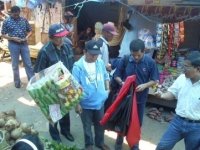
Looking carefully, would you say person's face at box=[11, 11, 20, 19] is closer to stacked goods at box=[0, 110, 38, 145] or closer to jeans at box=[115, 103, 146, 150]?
stacked goods at box=[0, 110, 38, 145]

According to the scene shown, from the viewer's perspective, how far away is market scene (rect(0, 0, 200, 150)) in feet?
13.9

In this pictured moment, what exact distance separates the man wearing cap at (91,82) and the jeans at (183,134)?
1.15m

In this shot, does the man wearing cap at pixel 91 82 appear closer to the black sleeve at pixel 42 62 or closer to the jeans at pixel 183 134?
the black sleeve at pixel 42 62

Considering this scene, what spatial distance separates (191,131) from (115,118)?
115 centimetres

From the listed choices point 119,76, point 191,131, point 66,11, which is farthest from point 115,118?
point 66,11

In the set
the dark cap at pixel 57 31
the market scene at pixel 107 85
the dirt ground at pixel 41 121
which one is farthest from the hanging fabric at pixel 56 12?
the dark cap at pixel 57 31

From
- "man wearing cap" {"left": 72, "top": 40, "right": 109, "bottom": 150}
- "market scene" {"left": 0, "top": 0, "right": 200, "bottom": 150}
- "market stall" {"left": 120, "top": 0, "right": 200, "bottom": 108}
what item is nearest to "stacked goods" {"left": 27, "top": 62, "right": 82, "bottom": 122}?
"market scene" {"left": 0, "top": 0, "right": 200, "bottom": 150}

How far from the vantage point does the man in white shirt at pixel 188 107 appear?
3924 mm

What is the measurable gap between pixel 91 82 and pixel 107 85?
0.33m

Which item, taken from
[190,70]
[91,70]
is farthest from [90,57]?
[190,70]

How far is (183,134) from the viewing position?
165 inches

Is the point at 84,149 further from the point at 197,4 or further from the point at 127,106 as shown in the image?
the point at 197,4

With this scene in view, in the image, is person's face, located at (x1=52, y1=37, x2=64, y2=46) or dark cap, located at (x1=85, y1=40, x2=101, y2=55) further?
person's face, located at (x1=52, y1=37, x2=64, y2=46)

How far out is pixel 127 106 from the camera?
4.75 meters
